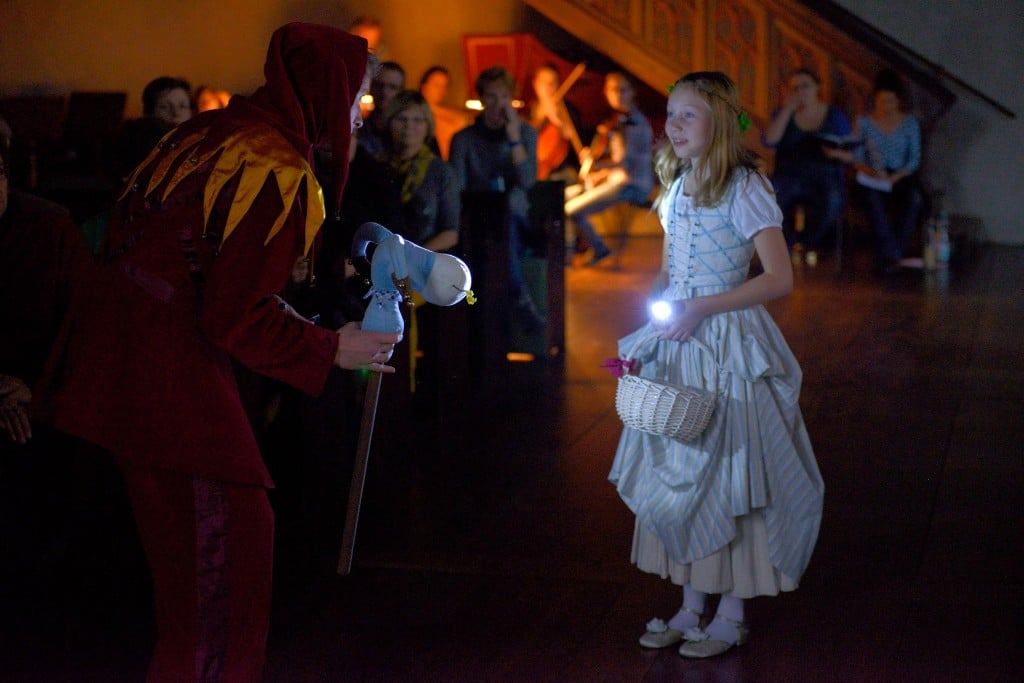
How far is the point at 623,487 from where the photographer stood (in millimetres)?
3541

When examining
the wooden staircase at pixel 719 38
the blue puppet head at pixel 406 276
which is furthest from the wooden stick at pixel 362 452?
the wooden staircase at pixel 719 38

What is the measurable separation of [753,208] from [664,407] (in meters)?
0.56

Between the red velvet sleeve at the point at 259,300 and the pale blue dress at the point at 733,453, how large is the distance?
1.30 m

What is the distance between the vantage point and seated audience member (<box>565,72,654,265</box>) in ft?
34.9

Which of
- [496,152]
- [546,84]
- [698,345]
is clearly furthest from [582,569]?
[546,84]

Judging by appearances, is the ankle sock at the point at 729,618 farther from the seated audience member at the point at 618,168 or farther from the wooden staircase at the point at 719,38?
the wooden staircase at the point at 719,38

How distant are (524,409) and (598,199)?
4925mm

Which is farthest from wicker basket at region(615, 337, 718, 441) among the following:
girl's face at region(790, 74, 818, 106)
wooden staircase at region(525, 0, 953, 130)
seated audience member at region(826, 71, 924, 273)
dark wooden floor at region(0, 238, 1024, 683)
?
wooden staircase at region(525, 0, 953, 130)

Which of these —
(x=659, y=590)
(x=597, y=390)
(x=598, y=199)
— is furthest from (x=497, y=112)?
(x=659, y=590)

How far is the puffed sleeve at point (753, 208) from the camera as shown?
3.29 m

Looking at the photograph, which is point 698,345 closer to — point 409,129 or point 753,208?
point 753,208

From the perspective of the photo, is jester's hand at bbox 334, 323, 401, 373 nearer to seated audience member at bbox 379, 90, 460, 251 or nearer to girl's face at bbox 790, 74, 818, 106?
seated audience member at bbox 379, 90, 460, 251

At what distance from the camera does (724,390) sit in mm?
3387

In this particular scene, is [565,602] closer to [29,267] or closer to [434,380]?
[29,267]
